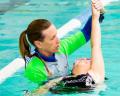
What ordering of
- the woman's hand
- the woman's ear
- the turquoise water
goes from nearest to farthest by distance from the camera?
the woman's hand → the woman's ear → the turquoise water

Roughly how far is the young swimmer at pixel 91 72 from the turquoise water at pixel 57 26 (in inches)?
5.2

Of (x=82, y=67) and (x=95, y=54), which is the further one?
(x=82, y=67)

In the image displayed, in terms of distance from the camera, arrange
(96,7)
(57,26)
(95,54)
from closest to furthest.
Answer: (96,7) → (95,54) → (57,26)

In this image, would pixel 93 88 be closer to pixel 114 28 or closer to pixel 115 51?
pixel 115 51

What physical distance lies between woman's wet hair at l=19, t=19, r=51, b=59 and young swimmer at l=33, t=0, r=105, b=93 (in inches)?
16.6

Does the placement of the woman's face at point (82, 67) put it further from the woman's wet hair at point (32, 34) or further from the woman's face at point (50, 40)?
the woman's wet hair at point (32, 34)

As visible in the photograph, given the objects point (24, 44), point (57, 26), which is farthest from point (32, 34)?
point (57, 26)

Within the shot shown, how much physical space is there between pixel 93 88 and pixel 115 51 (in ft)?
6.58

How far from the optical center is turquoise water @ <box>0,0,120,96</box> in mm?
5652

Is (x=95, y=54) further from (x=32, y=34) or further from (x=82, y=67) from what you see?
(x=32, y=34)

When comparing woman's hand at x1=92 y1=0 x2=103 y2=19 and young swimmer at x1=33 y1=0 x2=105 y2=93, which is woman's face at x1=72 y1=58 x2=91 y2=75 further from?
woman's hand at x1=92 y1=0 x2=103 y2=19

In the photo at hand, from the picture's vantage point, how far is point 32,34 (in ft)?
15.4

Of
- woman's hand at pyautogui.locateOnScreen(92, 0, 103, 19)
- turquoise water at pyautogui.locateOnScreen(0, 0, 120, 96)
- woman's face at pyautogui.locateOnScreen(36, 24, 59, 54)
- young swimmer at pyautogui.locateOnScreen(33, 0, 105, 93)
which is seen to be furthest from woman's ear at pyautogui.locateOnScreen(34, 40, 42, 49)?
woman's hand at pyautogui.locateOnScreen(92, 0, 103, 19)

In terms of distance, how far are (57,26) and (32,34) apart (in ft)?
11.2
